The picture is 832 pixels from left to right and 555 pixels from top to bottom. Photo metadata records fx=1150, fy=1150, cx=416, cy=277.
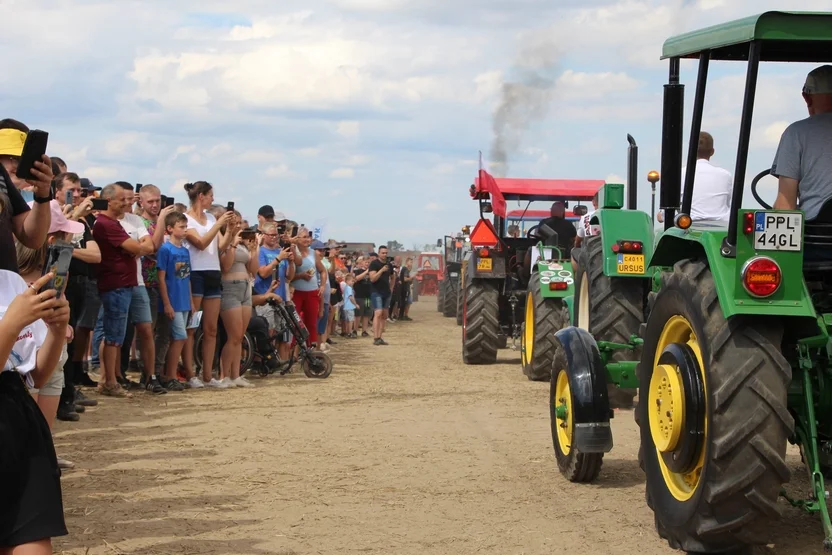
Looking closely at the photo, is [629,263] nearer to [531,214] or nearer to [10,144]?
[10,144]

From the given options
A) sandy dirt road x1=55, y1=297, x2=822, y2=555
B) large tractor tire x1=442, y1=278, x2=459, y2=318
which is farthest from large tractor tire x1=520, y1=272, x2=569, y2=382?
large tractor tire x1=442, y1=278, x2=459, y2=318

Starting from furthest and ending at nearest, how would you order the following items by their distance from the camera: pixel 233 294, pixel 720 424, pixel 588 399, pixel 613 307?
pixel 233 294
pixel 613 307
pixel 588 399
pixel 720 424

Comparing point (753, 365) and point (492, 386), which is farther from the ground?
point (753, 365)

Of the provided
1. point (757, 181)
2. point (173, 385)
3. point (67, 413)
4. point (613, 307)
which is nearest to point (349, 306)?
point (173, 385)

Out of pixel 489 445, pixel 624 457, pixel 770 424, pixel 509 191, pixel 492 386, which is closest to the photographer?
pixel 770 424

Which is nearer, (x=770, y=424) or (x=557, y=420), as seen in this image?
(x=770, y=424)

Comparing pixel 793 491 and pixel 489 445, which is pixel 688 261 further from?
pixel 489 445

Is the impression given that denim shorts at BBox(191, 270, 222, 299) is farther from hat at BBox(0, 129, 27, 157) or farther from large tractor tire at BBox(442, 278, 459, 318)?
large tractor tire at BBox(442, 278, 459, 318)

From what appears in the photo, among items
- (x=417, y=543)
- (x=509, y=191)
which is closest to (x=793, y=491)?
(x=417, y=543)

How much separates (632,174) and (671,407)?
3.53 m

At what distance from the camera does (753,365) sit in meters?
4.46

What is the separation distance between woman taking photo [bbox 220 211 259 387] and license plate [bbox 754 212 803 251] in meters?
7.94

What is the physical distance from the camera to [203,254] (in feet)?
38.1

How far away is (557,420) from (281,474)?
1705mm
